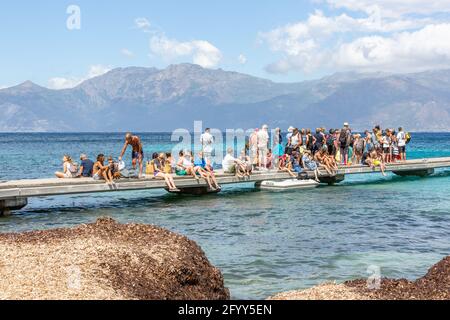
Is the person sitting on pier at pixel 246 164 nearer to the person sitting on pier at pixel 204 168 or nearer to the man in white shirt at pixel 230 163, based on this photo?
the man in white shirt at pixel 230 163

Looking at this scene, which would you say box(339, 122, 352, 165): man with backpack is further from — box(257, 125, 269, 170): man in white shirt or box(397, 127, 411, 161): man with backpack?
box(257, 125, 269, 170): man in white shirt

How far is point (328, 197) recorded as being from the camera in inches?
1035

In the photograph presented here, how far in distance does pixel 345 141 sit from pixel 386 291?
2433 cm

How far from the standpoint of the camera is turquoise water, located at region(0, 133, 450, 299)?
1312 centimetres

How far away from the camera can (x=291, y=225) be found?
747 inches

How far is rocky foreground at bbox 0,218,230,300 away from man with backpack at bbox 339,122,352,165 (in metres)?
21.0

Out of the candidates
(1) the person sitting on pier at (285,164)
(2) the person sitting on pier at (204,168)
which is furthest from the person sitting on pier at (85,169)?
(1) the person sitting on pier at (285,164)

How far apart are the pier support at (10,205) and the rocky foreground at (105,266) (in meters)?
10.6

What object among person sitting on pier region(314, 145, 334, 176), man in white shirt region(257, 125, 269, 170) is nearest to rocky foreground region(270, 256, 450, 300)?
man in white shirt region(257, 125, 269, 170)

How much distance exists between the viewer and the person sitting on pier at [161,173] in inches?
973

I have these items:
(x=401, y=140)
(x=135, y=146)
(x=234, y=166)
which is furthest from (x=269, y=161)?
(x=401, y=140)

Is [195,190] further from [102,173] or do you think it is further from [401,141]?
[401,141]

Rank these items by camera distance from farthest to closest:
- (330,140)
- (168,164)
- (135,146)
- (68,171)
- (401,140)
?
(401,140), (330,140), (168,164), (68,171), (135,146)
